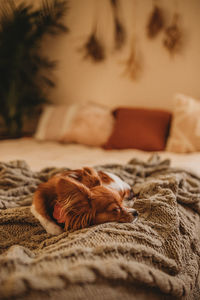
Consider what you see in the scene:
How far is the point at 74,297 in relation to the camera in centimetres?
53

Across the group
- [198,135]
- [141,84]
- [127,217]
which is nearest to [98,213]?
[127,217]

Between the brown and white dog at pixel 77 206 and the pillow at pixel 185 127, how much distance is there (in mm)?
1297

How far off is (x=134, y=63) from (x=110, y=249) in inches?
95.9

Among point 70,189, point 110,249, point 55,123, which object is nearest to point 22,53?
point 55,123

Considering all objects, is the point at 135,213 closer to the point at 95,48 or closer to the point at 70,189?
the point at 70,189

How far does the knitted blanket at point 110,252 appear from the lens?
1.81 ft

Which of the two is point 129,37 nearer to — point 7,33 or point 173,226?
point 7,33

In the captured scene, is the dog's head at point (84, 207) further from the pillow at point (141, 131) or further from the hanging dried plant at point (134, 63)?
the hanging dried plant at point (134, 63)

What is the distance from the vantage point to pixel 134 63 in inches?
108

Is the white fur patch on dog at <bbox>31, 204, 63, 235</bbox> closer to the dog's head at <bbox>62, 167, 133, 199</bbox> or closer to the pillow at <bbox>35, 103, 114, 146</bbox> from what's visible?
the dog's head at <bbox>62, 167, 133, 199</bbox>

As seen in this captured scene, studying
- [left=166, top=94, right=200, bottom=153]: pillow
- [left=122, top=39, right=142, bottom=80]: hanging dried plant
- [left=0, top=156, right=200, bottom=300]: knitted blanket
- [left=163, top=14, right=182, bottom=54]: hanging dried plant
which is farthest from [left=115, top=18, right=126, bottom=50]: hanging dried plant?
[left=0, top=156, right=200, bottom=300]: knitted blanket

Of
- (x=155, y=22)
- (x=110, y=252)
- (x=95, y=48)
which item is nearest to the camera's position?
(x=110, y=252)

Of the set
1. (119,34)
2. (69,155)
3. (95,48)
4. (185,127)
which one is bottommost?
(69,155)

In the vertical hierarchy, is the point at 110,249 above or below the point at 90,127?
below
